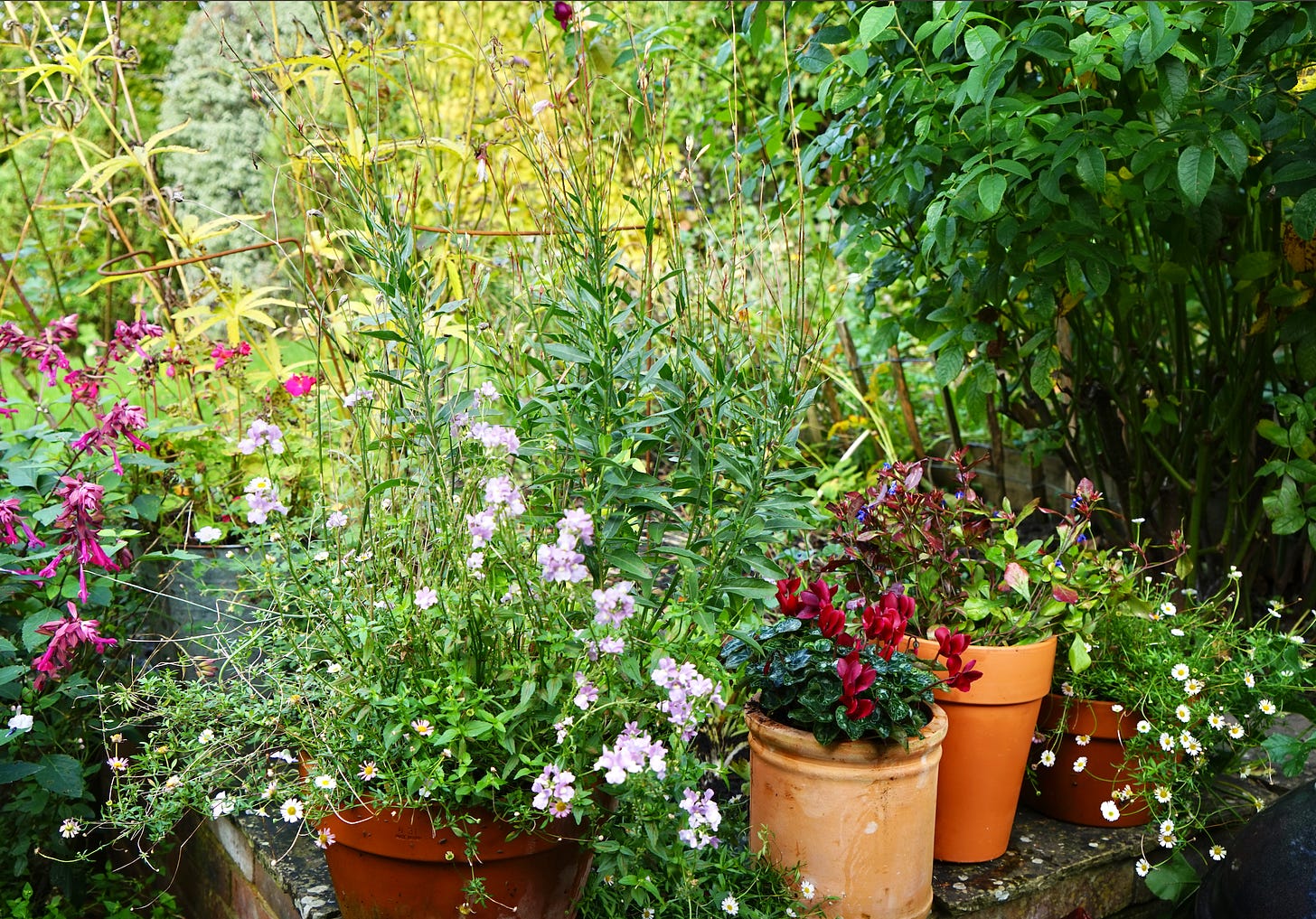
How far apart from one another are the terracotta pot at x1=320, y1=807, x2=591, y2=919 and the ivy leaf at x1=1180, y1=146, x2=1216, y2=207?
143 centimetres

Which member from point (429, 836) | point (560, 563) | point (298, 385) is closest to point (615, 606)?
point (560, 563)

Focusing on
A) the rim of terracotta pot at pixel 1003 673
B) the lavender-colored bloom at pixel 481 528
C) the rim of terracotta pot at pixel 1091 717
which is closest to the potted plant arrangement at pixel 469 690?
the lavender-colored bloom at pixel 481 528

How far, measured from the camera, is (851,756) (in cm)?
160

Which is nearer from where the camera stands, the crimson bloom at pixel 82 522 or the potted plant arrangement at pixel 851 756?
the potted plant arrangement at pixel 851 756

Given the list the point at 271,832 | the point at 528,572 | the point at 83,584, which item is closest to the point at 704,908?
the point at 528,572

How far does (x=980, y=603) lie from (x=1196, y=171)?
0.82m

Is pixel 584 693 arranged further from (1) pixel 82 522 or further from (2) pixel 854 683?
(1) pixel 82 522

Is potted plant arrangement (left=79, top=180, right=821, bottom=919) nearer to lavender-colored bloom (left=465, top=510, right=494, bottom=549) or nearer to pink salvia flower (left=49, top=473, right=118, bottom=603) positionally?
lavender-colored bloom (left=465, top=510, right=494, bottom=549)

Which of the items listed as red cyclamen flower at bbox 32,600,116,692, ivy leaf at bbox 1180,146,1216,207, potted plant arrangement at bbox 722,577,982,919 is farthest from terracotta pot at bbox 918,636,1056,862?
red cyclamen flower at bbox 32,600,116,692

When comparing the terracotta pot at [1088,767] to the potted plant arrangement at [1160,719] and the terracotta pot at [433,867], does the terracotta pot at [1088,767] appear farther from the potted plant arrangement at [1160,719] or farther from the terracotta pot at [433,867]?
the terracotta pot at [433,867]

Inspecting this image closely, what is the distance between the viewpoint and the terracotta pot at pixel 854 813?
160 centimetres

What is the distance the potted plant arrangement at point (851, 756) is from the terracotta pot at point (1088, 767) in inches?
17.9

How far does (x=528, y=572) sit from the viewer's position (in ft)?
5.00

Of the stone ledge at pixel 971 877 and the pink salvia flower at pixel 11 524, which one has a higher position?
the pink salvia flower at pixel 11 524
